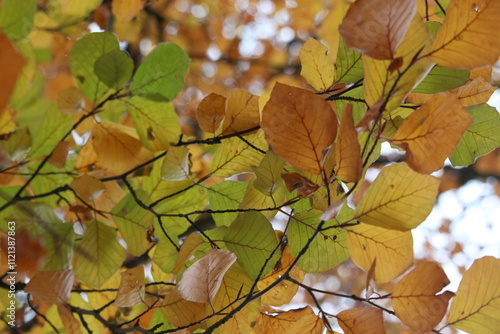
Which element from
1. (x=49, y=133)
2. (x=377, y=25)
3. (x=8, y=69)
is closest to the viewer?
(x=8, y=69)

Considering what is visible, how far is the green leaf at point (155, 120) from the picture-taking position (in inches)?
21.5

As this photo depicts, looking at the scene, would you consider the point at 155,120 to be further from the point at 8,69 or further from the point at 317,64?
the point at 8,69

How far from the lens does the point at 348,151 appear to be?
1.03 ft

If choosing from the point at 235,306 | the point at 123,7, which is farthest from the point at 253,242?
the point at 123,7

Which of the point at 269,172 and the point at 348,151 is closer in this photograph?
the point at 348,151

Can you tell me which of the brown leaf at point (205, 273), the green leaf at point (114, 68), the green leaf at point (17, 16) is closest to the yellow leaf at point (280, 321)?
the brown leaf at point (205, 273)

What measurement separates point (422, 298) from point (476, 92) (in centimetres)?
19

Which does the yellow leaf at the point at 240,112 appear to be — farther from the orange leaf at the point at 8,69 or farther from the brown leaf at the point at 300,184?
the orange leaf at the point at 8,69

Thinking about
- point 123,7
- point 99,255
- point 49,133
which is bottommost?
point 99,255

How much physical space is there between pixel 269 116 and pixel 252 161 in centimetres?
17

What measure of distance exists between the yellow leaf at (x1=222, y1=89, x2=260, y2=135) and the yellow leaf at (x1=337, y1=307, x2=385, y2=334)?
20 cm

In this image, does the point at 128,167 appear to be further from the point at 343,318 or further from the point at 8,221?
the point at 343,318

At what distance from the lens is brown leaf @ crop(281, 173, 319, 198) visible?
36cm

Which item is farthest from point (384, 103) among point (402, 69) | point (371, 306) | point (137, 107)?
point (137, 107)
